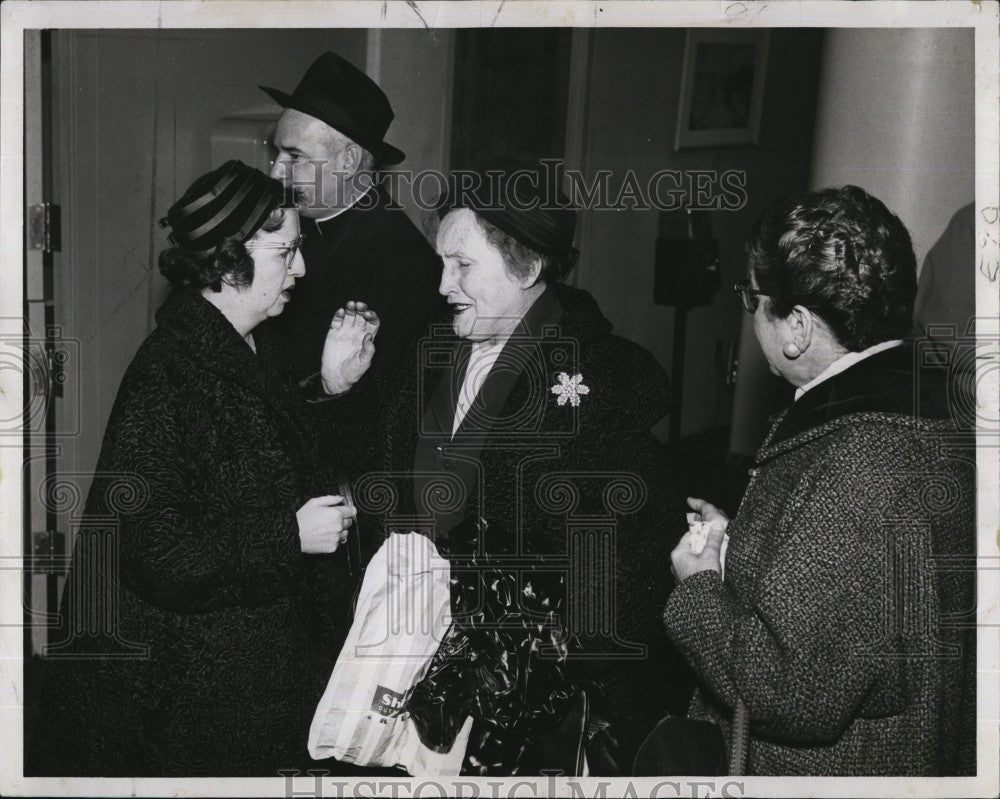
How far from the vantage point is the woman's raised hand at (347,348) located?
2.46 m

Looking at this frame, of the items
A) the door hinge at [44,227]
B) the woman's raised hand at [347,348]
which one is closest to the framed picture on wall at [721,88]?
the woman's raised hand at [347,348]

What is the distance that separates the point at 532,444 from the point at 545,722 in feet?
2.16

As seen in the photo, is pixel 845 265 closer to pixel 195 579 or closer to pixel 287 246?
pixel 287 246

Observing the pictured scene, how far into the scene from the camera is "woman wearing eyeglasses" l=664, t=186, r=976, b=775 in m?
1.77

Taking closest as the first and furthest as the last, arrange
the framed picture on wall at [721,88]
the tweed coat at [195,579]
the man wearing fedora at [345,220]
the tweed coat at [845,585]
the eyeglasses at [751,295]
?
the tweed coat at [845,585]
the eyeglasses at [751,295]
the tweed coat at [195,579]
the man wearing fedora at [345,220]
the framed picture on wall at [721,88]

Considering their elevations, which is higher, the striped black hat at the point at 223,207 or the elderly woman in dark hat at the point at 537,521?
the striped black hat at the point at 223,207

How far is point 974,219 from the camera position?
244 cm

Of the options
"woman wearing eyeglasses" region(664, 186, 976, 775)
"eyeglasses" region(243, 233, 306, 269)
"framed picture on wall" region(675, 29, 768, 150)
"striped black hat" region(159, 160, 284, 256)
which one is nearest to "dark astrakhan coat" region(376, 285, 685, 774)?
"woman wearing eyeglasses" region(664, 186, 976, 775)

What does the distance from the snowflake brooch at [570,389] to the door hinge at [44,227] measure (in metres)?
1.31

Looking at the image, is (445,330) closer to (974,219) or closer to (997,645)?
(974,219)

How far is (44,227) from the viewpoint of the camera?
249 centimetres

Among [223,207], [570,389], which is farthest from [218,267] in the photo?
[570,389]

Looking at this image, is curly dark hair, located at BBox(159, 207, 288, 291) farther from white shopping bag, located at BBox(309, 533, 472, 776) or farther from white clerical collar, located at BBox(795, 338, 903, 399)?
white clerical collar, located at BBox(795, 338, 903, 399)

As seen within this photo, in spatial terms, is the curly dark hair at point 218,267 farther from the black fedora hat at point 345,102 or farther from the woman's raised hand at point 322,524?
the woman's raised hand at point 322,524
